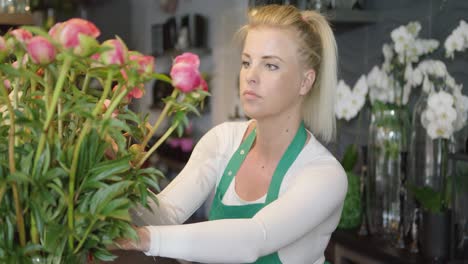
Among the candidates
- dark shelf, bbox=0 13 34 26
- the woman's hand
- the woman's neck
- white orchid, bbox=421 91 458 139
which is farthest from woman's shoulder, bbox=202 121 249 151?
dark shelf, bbox=0 13 34 26

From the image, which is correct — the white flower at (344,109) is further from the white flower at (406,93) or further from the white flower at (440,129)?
the white flower at (440,129)

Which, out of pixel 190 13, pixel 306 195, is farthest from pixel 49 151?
pixel 190 13

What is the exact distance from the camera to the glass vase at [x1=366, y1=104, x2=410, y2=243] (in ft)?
7.69

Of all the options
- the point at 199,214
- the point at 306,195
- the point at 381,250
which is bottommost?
the point at 199,214

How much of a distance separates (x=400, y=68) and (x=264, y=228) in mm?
1412

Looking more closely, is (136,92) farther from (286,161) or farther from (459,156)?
(459,156)

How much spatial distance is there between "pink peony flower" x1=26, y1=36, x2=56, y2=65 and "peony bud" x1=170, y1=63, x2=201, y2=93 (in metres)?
0.16

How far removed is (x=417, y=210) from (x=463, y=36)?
2.00 feet

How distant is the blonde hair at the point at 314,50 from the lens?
59.2 inches

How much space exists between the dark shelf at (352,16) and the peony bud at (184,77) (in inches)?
75.5

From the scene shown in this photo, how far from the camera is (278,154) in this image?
5.12 feet

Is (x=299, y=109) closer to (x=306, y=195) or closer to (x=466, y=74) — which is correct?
(x=306, y=195)

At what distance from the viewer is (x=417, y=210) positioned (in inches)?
88.0

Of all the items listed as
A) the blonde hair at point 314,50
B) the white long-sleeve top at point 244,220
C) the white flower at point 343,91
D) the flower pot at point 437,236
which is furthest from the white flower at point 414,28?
the white long-sleeve top at point 244,220
